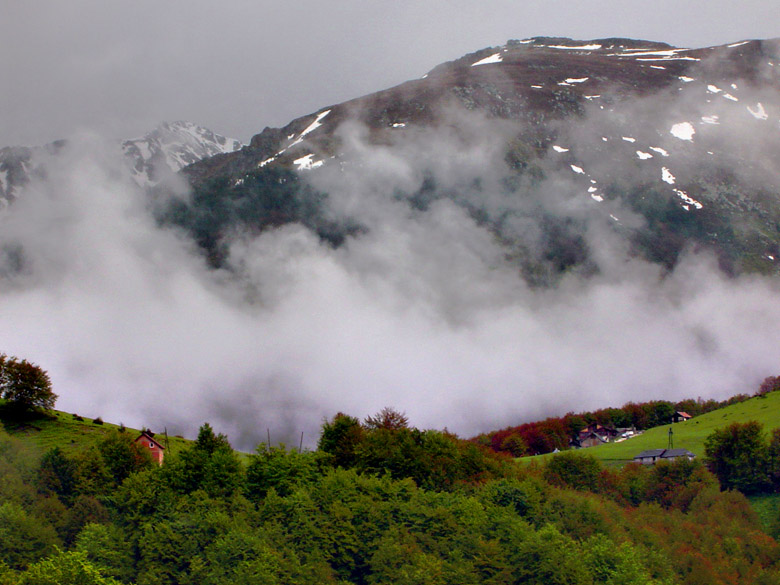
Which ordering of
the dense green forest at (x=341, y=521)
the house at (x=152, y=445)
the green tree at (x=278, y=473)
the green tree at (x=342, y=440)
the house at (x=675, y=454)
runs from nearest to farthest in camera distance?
1. the dense green forest at (x=341, y=521)
2. the green tree at (x=278, y=473)
3. the green tree at (x=342, y=440)
4. the house at (x=152, y=445)
5. the house at (x=675, y=454)

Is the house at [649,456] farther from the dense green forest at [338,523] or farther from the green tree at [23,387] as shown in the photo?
the green tree at [23,387]

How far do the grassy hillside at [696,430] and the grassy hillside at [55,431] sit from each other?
3229 inches

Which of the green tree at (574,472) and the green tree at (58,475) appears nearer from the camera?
the green tree at (58,475)

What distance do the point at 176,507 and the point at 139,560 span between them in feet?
22.2

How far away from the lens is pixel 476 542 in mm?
81688

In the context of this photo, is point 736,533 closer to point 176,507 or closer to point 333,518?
point 333,518

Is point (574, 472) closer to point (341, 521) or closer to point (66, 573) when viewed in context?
point (341, 521)

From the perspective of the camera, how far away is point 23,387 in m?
117

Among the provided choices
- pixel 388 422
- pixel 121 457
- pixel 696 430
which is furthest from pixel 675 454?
pixel 121 457

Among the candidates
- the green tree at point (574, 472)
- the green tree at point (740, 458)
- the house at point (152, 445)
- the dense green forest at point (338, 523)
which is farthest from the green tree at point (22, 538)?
the green tree at point (740, 458)

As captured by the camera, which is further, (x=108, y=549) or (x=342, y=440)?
(x=342, y=440)

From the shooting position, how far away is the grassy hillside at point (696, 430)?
147 metres

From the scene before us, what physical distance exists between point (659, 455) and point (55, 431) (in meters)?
98.4

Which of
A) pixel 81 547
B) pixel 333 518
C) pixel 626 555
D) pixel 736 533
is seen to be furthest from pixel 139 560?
pixel 736 533
